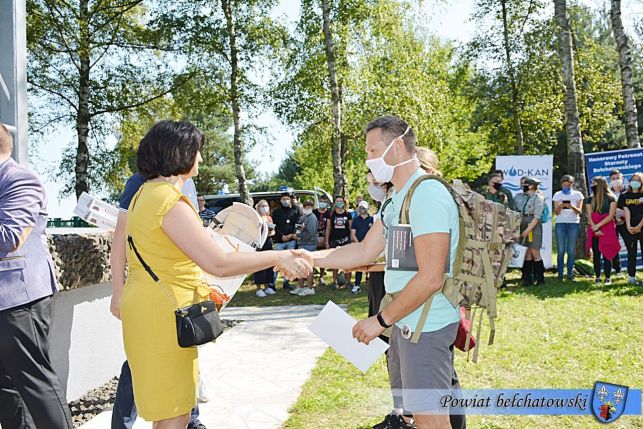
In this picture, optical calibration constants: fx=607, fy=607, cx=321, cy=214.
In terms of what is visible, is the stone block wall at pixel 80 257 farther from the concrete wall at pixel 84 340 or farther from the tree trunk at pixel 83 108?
the tree trunk at pixel 83 108

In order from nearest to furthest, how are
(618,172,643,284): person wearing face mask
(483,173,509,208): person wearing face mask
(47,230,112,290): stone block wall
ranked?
(47,230,112,290): stone block wall, (618,172,643,284): person wearing face mask, (483,173,509,208): person wearing face mask

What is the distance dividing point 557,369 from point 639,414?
144 cm

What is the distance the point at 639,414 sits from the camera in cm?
471

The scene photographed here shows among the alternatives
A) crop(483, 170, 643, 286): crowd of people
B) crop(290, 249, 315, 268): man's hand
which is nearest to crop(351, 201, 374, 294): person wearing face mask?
crop(483, 170, 643, 286): crowd of people

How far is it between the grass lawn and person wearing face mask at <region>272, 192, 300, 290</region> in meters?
4.07

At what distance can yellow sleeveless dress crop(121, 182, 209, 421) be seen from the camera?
8.77 ft

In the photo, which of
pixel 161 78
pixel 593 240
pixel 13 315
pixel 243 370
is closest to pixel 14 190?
pixel 13 315

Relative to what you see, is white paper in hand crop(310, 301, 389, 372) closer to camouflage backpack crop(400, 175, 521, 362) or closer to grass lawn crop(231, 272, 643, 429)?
camouflage backpack crop(400, 175, 521, 362)

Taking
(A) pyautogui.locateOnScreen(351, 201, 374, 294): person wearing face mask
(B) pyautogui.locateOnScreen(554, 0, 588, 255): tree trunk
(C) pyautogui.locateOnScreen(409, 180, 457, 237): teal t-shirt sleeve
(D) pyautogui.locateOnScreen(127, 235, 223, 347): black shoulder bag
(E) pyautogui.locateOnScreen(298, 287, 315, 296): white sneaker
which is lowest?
(E) pyautogui.locateOnScreen(298, 287, 315, 296): white sneaker

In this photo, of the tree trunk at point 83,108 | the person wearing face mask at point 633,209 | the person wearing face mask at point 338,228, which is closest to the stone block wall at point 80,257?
the person wearing face mask at point 338,228

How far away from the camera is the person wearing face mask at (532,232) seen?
12016 mm

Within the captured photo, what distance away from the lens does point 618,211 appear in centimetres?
1157

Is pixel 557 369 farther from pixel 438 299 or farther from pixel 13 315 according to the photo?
pixel 13 315

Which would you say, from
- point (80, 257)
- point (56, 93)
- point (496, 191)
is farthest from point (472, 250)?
point (56, 93)
